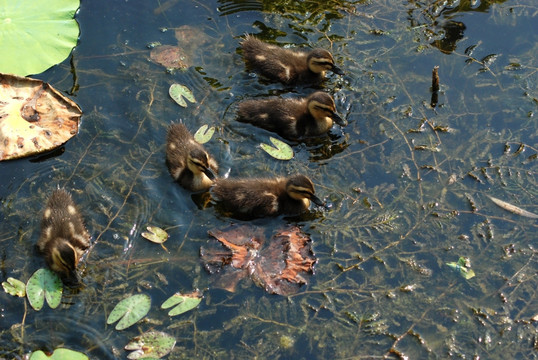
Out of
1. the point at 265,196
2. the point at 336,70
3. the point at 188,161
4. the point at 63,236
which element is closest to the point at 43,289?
the point at 63,236

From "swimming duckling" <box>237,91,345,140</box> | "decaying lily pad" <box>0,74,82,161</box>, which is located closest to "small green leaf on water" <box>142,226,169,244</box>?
"decaying lily pad" <box>0,74,82,161</box>

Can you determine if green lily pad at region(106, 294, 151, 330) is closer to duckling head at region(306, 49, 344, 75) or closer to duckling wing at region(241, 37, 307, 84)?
duckling wing at region(241, 37, 307, 84)

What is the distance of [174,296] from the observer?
4.68m

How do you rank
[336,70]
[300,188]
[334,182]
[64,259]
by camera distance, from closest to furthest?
[64,259], [300,188], [334,182], [336,70]

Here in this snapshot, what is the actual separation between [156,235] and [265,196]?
803mm

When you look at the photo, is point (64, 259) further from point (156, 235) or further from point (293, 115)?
point (293, 115)

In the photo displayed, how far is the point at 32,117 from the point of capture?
18.1 feet

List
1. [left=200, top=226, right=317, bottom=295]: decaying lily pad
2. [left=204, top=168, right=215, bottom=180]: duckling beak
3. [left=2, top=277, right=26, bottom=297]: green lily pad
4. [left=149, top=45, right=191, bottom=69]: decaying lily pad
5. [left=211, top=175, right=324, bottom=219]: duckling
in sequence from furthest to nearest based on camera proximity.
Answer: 1. [left=149, top=45, right=191, bottom=69]: decaying lily pad
2. [left=204, top=168, right=215, bottom=180]: duckling beak
3. [left=211, top=175, right=324, bottom=219]: duckling
4. [left=200, top=226, right=317, bottom=295]: decaying lily pad
5. [left=2, top=277, right=26, bottom=297]: green lily pad

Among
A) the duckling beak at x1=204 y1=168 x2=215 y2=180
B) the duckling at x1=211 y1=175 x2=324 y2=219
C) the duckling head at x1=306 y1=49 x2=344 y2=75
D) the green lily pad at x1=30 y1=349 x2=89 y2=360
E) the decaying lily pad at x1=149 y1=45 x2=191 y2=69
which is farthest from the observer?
the decaying lily pad at x1=149 y1=45 x2=191 y2=69

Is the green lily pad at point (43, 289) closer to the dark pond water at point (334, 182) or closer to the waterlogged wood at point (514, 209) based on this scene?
the dark pond water at point (334, 182)

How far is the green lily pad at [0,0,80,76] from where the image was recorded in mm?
5816

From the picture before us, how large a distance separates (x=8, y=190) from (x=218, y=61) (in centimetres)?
210

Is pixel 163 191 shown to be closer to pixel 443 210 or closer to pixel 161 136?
pixel 161 136

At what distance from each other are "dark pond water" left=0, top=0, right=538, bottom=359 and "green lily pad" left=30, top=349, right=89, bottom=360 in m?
0.07
